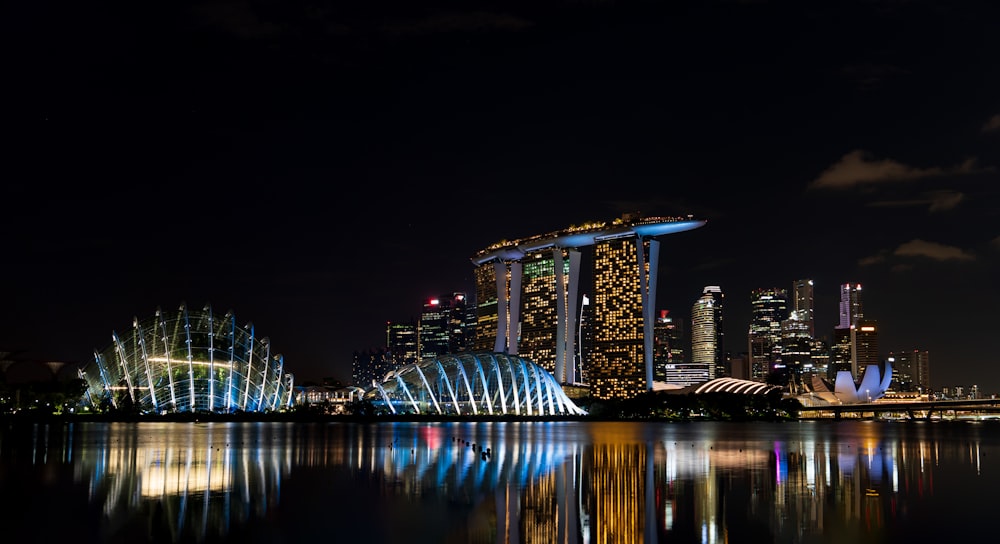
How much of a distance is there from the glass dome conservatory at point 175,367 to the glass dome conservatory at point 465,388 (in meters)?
30.0

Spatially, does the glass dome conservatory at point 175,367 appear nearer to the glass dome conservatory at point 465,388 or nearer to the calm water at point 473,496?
the glass dome conservatory at point 465,388

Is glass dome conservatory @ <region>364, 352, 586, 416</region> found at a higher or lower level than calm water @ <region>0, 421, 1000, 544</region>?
higher

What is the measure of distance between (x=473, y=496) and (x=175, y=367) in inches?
3931

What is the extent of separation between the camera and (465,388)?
16962 centimetres

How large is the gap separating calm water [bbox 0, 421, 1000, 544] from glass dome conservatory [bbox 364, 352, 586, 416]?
91.8 metres

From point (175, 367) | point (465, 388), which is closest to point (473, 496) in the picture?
point (175, 367)

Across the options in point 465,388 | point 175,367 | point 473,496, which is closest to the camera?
point 473,496

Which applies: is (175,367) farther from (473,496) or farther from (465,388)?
(473,496)

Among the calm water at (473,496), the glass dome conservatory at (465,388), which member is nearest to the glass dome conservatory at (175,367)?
the glass dome conservatory at (465,388)

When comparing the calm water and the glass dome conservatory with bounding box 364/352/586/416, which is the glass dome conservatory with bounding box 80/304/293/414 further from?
the calm water

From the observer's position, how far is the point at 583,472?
153 feet

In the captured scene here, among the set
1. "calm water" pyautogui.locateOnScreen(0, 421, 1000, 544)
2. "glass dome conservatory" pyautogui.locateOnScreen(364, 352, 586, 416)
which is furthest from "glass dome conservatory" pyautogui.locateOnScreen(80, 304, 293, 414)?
"calm water" pyautogui.locateOnScreen(0, 421, 1000, 544)

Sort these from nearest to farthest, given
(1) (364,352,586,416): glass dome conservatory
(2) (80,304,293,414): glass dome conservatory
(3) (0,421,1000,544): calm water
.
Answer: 1. (3) (0,421,1000,544): calm water
2. (2) (80,304,293,414): glass dome conservatory
3. (1) (364,352,586,416): glass dome conservatory

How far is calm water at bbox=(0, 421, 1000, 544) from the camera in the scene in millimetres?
27250
